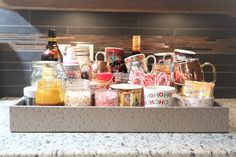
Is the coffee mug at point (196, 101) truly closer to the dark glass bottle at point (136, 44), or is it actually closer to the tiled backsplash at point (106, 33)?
the dark glass bottle at point (136, 44)

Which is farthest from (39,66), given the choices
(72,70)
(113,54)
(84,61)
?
(113,54)

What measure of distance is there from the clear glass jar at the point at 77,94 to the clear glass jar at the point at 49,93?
3 centimetres

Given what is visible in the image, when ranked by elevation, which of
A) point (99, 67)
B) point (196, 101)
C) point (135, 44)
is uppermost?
point (135, 44)

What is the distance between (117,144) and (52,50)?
639 millimetres

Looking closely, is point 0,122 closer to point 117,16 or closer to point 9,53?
point 9,53

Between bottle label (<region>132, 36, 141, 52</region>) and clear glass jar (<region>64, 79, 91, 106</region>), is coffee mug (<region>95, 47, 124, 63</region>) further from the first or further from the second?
clear glass jar (<region>64, 79, 91, 106</region>)

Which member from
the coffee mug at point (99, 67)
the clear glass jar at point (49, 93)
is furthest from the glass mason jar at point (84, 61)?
the clear glass jar at point (49, 93)

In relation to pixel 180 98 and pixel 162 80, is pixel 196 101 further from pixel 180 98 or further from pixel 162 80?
pixel 162 80

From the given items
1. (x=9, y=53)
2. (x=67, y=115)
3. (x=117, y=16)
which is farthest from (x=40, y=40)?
(x=67, y=115)

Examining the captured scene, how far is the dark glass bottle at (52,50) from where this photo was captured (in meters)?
1.35

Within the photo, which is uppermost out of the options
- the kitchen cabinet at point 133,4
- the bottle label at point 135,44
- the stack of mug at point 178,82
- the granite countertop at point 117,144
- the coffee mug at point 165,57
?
the kitchen cabinet at point 133,4

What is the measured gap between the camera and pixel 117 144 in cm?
89

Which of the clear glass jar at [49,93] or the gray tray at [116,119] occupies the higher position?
the clear glass jar at [49,93]

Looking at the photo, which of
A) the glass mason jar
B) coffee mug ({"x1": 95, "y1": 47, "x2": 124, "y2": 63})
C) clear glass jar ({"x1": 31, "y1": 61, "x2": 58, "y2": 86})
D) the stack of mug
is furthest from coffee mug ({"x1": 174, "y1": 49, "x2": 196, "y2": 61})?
clear glass jar ({"x1": 31, "y1": 61, "x2": 58, "y2": 86})
